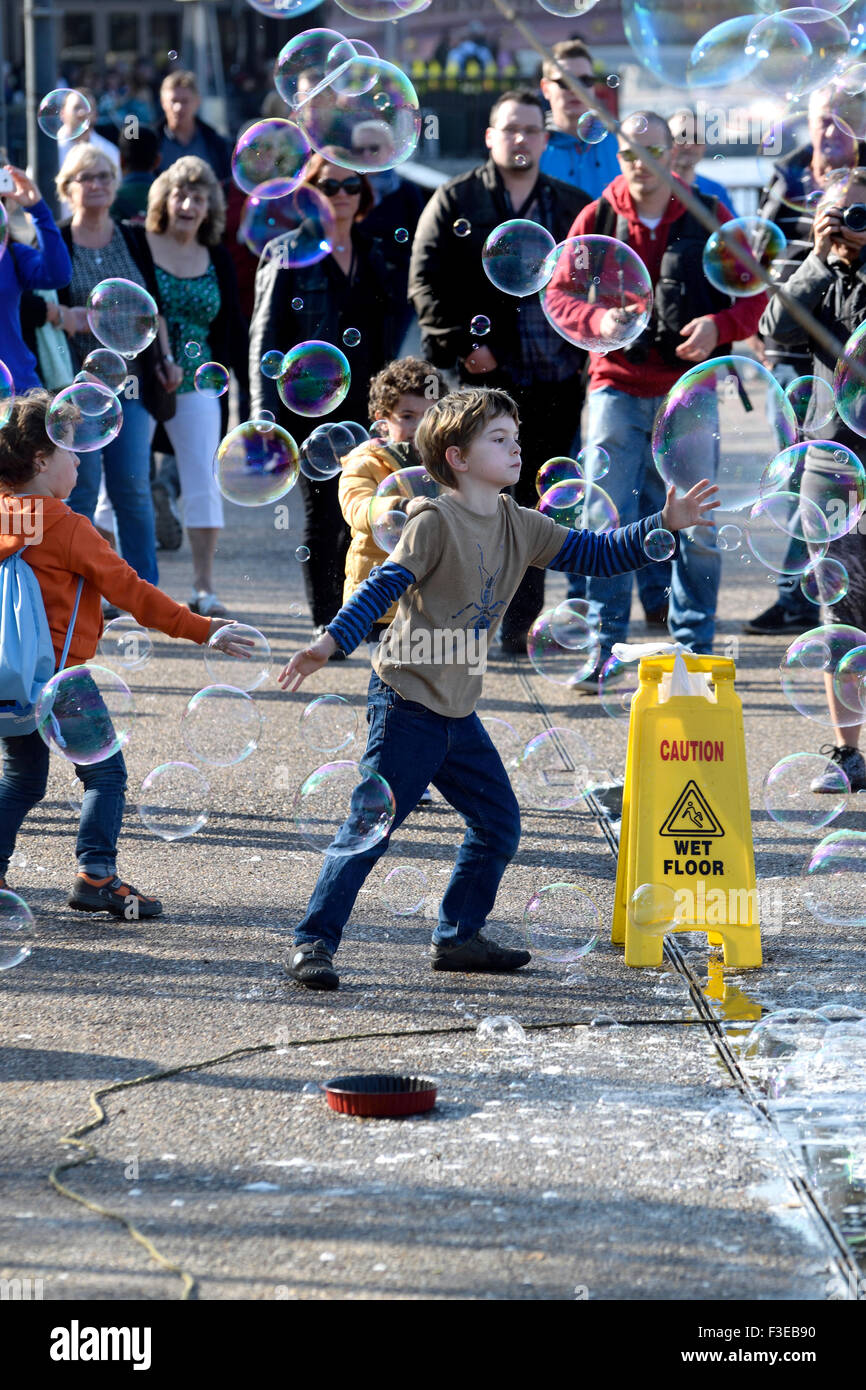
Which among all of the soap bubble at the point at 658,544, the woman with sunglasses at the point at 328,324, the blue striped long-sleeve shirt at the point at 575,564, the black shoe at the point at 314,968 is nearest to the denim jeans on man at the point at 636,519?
the woman with sunglasses at the point at 328,324

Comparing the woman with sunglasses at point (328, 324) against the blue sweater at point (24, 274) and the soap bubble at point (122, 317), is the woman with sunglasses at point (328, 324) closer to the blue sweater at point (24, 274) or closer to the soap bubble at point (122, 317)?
the soap bubble at point (122, 317)

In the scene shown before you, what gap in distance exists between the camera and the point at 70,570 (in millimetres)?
4770

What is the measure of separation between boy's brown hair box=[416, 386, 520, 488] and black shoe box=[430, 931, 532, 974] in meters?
1.10

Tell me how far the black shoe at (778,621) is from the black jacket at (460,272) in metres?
1.66

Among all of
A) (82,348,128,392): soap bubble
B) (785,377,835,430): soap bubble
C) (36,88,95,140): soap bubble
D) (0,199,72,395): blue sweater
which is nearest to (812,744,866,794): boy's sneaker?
(785,377,835,430): soap bubble

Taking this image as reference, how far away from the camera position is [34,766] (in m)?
4.73

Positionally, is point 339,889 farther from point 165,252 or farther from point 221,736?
point 165,252

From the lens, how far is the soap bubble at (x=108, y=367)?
6.52 meters

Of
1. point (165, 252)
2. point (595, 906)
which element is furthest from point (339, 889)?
point (165, 252)

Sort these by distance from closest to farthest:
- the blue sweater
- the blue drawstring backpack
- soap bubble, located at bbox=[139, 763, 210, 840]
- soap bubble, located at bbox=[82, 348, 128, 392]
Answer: the blue drawstring backpack, soap bubble, located at bbox=[139, 763, 210, 840], soap bubble, located at bbox=[82, 348, 128, 392], the blue sweater

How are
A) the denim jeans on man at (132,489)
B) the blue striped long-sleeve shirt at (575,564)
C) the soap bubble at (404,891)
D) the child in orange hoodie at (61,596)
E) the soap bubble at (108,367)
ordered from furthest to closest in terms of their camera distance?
the denim jeans on man at (132,489), the soap bubble at (108,367), the soap bubble at (404,891), the child in orange hoodie at (61,596), the blue striped long-sleeve shirt at (575,564)

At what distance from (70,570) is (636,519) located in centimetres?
275

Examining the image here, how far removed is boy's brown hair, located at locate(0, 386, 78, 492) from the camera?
4.73 m

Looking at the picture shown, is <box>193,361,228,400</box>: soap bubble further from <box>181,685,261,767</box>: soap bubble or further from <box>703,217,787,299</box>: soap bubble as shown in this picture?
<box>703,217,787,299</box>: soap bubble
